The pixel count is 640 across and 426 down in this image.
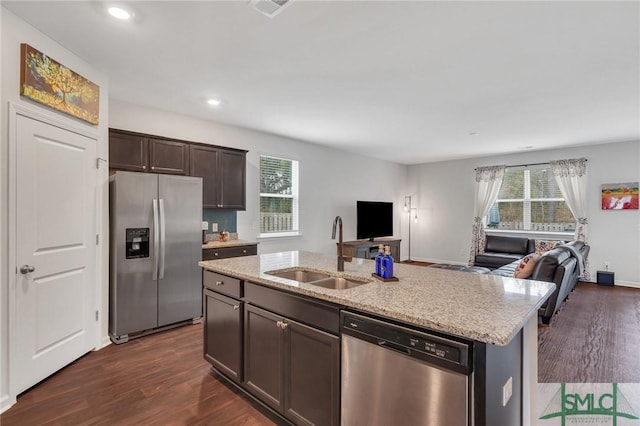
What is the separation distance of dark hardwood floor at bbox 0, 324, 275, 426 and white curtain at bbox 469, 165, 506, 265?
632cm

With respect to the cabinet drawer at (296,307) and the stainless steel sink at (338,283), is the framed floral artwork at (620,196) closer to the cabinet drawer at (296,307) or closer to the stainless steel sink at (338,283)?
the stainless steel sink at (338,283)

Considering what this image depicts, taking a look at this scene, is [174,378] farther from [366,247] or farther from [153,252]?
[366,247]

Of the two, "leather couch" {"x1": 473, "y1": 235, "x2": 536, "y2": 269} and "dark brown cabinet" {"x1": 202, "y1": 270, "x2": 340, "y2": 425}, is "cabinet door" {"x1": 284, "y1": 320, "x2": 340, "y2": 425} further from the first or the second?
"leather couch" {"x1": 473, "y1": 235, "x2": 536, "y2": 269}

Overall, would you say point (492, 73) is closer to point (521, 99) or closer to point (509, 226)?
point (521, 99)

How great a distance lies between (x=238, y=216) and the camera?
4887 millimetres

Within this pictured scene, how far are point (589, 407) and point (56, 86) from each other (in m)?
4.73

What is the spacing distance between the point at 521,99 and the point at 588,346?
2738mm

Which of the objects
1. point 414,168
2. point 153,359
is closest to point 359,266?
point 153,359

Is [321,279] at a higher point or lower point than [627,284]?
higher

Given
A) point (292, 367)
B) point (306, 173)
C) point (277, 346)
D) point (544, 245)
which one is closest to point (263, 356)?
point (277, 346)

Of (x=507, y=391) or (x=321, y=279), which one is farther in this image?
(x=321, y=279)

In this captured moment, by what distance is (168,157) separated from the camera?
3898mm

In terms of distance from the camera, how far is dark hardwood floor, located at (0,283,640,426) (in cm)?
206

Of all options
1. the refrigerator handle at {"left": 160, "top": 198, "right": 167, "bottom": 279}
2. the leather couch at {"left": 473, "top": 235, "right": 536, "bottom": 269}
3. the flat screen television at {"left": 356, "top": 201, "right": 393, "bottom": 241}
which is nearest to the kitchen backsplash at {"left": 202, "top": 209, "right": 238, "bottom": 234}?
the refrigerator handle at {"left": 160, "top": 198, "right": 167, "bottom": 279}
